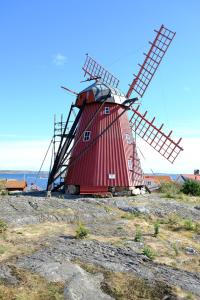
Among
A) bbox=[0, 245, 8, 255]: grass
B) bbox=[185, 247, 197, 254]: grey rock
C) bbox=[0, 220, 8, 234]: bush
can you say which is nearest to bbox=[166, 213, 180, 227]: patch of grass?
bbox=[185, 247, 197, 254]: grey rock

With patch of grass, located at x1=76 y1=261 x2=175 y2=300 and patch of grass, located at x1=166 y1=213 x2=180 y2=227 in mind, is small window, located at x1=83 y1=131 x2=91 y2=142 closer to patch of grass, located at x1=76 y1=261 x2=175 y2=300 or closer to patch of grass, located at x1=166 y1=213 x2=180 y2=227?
patch of grass, located at x1=166 y1=213 x2=180 y2=227

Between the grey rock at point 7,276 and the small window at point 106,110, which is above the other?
the small window at point 106,110

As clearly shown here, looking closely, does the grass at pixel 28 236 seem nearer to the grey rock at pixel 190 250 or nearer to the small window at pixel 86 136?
the grey rock at pixel 190 250

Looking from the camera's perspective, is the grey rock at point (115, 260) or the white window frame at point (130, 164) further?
the white window frame at point (130, 164)

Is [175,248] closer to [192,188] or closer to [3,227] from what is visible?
[3,227]

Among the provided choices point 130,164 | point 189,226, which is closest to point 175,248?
point 189,226

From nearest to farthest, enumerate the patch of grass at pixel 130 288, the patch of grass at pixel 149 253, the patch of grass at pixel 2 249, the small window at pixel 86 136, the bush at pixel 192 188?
the patch of grass at pixel 130 288, the patch of grass at pixel 2 249, the patch of grass at pixel 149 253, the small window at pixel 86 136, the bush at pixel 192 188

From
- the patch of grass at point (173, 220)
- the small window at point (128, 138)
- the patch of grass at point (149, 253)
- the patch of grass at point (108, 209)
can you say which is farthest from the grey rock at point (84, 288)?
the small window at point (128, 138)

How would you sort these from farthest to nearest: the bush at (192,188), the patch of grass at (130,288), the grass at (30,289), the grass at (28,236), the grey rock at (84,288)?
1. the bush at (192,188)
2. the grass at (28,236)
3. the patch of grass at (130,288)
4. the grey rock at (84,288)
5. the grass at (30,289)

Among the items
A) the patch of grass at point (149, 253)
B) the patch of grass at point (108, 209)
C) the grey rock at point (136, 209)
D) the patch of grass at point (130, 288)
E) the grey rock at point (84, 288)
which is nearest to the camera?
the grey rock at point (84, 288)

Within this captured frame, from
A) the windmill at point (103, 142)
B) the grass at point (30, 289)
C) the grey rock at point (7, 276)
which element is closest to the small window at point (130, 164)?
the windmill at point (103, 142)

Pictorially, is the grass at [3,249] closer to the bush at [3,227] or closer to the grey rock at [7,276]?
the grey rock at [7,276]

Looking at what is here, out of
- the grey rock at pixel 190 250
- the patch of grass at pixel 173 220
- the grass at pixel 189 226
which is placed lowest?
the grey rock at pixel 190 250

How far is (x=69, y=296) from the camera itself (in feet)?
37.6
